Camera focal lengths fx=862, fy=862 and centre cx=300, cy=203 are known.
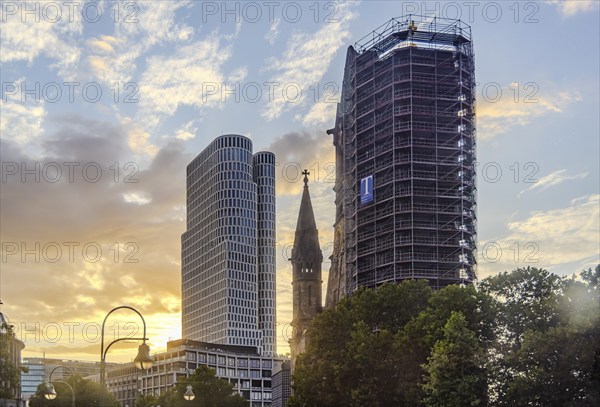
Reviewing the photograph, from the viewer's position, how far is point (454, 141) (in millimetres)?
112250

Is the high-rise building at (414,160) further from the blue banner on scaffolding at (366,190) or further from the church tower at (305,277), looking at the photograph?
the church tower at (305,277)

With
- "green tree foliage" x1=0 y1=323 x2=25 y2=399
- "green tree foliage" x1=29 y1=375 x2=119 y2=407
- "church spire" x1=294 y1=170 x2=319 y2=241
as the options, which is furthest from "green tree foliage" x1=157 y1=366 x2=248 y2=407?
"green tree foliage" x1=0 y1=323 x2=25 y2=399

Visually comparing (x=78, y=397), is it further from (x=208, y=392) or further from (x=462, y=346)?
(x=462, y=346)

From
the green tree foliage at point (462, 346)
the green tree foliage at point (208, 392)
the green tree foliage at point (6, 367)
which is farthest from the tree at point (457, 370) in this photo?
the green tree foliage at point (208, 392)

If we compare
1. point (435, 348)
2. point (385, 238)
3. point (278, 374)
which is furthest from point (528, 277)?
point (278, 374)

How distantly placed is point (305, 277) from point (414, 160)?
30909 millimetres

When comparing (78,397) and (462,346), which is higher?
(462,346)

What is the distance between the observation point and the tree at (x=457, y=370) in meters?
67.6

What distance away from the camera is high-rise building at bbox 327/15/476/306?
109062 millimetres

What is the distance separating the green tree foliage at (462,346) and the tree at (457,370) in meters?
0.08

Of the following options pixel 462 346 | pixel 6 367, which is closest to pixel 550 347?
pixel 462 346

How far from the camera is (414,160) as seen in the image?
4355 inches

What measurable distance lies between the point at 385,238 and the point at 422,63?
23.5m

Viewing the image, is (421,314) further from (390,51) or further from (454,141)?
(390,51)
